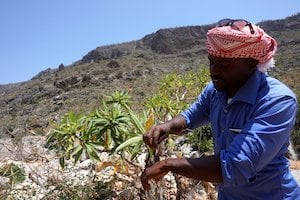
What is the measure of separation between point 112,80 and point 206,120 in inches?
1526

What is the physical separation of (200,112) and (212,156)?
696 mm

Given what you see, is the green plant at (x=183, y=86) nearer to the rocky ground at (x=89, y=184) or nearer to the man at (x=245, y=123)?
the rocky ground at (x=89, y=184)

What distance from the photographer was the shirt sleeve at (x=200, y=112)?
217cm

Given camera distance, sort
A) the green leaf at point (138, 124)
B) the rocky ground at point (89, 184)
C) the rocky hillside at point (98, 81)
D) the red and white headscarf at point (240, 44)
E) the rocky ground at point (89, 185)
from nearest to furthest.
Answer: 1. the red and white headscarf at point (240, 44)
2. the green leaf at point (138, 124)
3. the rocky ground at point (89, 184)
4. the rocky ground at point (89, 185)
5. the rocky hillside at point (98, 81)

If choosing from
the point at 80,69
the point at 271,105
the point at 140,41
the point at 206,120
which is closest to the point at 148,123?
the point at 206,120

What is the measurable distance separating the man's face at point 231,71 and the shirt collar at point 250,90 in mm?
24

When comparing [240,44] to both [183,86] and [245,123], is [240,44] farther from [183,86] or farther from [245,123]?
[183,86]

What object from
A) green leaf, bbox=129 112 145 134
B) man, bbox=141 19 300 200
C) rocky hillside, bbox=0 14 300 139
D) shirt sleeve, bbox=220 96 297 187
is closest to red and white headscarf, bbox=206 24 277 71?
man, bbox=141 19 300 200

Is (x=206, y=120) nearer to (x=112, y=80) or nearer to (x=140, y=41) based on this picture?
(x=112, y=80)

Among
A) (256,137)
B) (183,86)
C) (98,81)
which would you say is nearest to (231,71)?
(256,137)

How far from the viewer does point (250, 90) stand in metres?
1.70

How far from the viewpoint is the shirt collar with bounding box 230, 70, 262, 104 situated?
66.3 inches

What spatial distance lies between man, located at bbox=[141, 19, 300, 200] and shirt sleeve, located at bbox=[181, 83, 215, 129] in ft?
0.57

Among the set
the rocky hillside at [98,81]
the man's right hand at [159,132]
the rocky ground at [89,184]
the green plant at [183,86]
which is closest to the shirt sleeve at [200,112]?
the man's right hand at [159,132]
